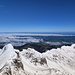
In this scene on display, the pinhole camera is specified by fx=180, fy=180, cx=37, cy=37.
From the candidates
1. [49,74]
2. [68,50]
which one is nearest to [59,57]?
[68,50]

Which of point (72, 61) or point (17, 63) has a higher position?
point (17, 63)

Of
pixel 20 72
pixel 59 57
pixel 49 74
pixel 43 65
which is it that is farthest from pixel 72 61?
pixel 20 72

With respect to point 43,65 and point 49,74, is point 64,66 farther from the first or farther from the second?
point 49,74

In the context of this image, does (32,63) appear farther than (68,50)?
No

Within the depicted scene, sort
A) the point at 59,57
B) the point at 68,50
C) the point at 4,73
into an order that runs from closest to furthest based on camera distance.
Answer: the point at 4,73, the point at 59,57, the point at 68,50

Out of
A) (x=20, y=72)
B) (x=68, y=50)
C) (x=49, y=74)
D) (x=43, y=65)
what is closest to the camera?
(x=20, y=72)

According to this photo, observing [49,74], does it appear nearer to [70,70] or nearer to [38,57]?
[38,57]
